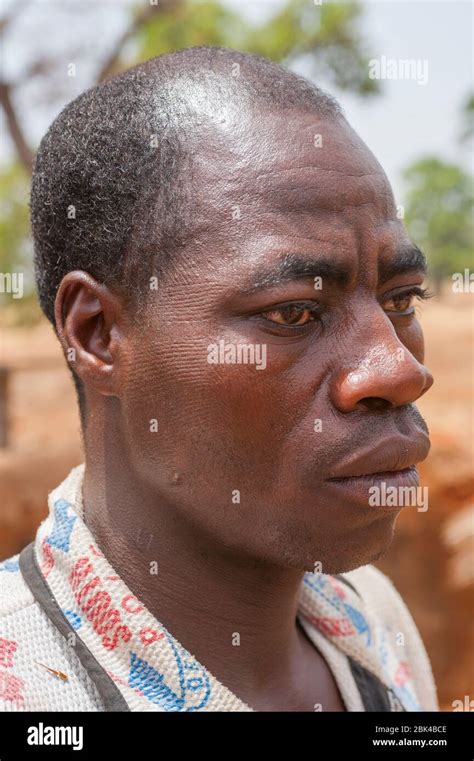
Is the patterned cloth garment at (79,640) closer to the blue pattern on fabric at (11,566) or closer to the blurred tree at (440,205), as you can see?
the blue pattern on fabric at (11,566)

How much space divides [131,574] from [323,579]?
569 millimetres

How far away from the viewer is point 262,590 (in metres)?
1.69

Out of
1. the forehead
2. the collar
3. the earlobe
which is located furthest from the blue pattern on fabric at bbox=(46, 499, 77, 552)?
the forehead

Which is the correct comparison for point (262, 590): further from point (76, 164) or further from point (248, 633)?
point (76, 164)

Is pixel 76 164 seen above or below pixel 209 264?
above

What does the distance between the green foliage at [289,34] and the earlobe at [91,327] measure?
5739 millimetres

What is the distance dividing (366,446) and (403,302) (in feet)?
1.15

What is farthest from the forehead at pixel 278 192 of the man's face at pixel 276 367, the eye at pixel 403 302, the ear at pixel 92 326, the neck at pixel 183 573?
the neck at pixel 183 573

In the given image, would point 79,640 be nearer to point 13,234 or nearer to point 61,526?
point 61,526

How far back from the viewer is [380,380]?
147 cm

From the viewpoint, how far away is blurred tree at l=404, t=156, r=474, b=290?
21.5 m

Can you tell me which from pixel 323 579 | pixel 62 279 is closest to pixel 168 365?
pixel 62 279
